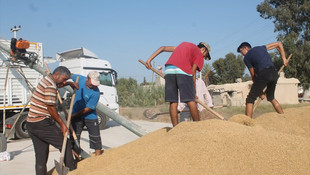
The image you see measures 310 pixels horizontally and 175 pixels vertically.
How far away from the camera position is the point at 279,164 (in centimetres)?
272

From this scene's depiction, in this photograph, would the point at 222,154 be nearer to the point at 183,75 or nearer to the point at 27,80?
the point at 183,75

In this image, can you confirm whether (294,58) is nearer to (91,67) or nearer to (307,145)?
(91,67)

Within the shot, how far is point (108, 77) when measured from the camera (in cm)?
1192

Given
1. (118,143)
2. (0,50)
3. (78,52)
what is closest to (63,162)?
(118,143)

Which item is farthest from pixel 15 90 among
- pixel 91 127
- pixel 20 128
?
pixel 91 127

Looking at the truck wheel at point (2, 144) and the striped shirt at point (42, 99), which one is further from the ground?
the striped shirt at point (42, 99)

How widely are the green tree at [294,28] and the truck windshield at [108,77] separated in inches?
571

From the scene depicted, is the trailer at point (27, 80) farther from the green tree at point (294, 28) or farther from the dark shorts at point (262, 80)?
the green tree at point (294, 28)

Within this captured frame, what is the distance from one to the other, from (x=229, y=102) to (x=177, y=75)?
13.6 m

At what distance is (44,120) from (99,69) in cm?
799

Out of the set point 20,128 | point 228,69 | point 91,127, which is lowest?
point 20,128

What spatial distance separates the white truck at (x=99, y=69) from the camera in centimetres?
1129

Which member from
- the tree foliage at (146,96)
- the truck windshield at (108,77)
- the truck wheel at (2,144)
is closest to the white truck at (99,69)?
the truck windshield at (108,77)

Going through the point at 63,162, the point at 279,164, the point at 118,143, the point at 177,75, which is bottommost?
the point at 118,143
